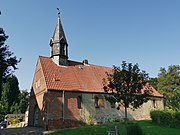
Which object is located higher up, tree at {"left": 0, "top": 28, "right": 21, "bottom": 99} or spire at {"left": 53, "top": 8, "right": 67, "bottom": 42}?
spire at {"left": 53, "top": 8, "right": 67, "bottom": 42}

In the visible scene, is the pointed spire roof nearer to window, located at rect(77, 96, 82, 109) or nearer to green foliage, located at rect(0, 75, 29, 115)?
window, located at rect(77, 96, 82, 109)

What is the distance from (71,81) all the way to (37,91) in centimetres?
521

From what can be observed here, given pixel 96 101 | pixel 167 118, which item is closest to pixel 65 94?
pixel 96 101

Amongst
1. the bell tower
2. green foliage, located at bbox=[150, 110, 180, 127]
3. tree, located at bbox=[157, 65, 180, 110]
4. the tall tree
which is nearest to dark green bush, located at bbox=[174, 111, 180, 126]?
green foliage, located at bbox=[150, 110, 180, 127]

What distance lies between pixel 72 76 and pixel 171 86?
99.8 feet

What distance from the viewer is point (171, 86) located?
46656 mm

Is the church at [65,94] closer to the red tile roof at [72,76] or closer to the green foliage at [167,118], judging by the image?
the red tile roof at [72,76]

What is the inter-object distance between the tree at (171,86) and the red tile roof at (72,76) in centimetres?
2373

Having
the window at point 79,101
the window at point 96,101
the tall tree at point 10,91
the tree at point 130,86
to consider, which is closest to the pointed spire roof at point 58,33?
the window at point 79,101

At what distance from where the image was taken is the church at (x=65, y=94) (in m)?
22.7

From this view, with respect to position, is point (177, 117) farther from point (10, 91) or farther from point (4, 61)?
point (10, 91)

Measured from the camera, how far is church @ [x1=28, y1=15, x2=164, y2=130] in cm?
2269

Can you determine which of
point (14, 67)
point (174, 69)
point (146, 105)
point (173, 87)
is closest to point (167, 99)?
point (173, 87)

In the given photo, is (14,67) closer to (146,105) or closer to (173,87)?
(146,105)
